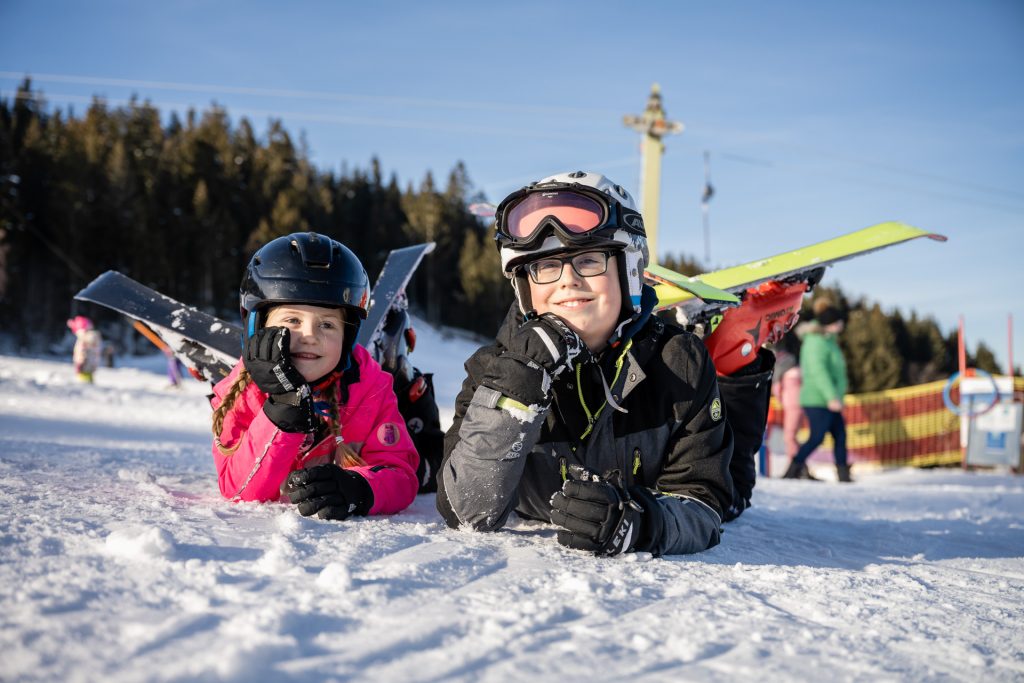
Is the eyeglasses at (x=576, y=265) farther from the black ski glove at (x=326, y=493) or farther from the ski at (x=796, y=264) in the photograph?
the ski at (x=796, y=264)

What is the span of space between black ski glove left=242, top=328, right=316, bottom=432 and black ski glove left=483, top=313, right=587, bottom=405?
753 millimetres

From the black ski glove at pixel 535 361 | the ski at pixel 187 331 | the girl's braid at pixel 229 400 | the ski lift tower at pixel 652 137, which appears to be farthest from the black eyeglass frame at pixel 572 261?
the ski lift tower at pixel 652 137

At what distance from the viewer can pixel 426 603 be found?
4.90 ft

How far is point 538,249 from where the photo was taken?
96.6 inches

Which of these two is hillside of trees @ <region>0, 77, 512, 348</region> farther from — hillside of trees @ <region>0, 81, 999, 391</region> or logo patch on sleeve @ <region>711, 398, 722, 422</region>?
logo patch on sleeve @ <region>711, 398, 722, 422</region>

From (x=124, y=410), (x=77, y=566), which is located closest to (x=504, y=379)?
(x=77, y=566)

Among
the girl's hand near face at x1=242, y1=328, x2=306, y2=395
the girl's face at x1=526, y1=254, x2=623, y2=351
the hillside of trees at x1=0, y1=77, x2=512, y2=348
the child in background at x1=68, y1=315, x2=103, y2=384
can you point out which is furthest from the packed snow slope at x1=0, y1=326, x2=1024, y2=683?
the hillside of trees at x1=0, y1=77, x2=512, y2=348

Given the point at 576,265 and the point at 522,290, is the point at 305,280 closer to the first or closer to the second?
the point at 522,290

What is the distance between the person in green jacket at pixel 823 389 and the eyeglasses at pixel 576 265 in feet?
22.9

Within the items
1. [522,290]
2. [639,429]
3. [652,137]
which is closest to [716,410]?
[639,429]

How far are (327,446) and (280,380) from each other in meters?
0.62

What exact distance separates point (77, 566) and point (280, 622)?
0.55 meters

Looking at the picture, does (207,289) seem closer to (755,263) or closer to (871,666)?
(755,263)

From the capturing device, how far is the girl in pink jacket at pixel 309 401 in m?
2.46
